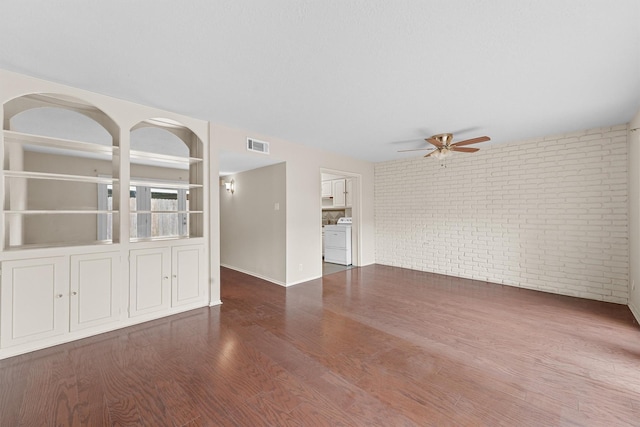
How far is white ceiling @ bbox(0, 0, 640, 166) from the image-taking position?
1604 millimetres

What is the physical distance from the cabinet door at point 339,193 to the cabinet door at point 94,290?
16.5 ft

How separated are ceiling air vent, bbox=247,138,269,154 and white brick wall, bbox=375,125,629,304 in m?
3.20

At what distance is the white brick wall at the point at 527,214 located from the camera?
372 cm

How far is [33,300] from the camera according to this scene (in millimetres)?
2377

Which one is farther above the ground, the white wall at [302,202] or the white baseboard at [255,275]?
the white wall at [302,202]

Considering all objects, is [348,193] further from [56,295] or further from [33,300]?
[33,300]

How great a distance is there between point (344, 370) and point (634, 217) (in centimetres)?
412

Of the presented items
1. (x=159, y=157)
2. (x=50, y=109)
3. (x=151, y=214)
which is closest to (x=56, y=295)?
(x=159, y=157)

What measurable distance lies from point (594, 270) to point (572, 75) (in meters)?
3.11

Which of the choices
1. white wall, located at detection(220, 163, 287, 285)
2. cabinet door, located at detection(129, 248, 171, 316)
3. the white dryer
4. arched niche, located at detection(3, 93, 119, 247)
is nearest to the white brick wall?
the white dryer

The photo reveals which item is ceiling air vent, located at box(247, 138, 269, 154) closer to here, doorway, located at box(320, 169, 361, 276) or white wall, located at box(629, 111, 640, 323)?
doorway, located at box(320, 169, 361, 276)

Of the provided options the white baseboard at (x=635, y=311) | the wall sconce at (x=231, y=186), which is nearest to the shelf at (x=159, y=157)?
the wall sconce at (x=231, y=186)

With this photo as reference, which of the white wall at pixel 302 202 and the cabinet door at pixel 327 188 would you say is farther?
the cabinet door at pixel 327 188

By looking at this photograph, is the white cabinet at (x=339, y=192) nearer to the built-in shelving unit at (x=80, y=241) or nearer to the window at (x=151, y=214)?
the window at (x=151, y=214)
